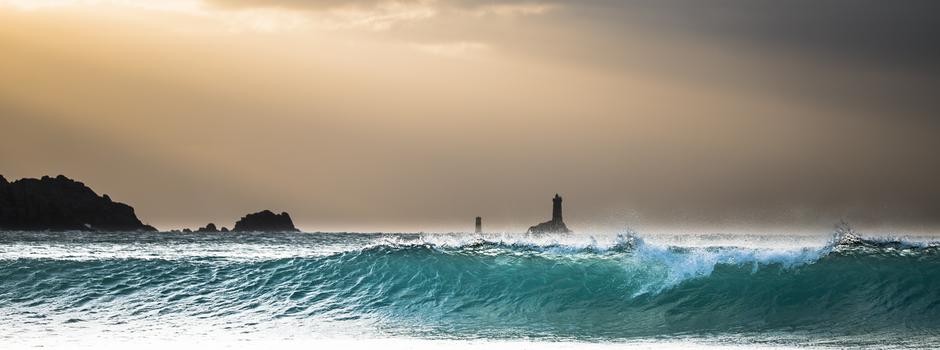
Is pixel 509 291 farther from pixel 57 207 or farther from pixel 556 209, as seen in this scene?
pixel 57 207

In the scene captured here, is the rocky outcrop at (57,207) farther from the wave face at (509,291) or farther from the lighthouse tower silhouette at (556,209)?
the wave face at (509,291)

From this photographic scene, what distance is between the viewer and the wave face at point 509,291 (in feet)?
56.2

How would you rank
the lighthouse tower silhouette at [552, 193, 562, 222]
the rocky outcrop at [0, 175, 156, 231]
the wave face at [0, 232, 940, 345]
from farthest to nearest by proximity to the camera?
the rocky outcrop at [0, 175, 156, 231] → the lighthouse tower silhouette at [552, 193, 562, 222] → the wave face at [0, 232, 940, 345]

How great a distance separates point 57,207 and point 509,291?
10272 cm

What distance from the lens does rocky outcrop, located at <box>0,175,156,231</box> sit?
108 meters

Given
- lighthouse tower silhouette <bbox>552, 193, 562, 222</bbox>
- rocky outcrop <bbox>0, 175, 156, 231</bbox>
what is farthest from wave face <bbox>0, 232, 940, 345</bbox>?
rocky outcrop <bbox>0, 175, 156, 231</bbox>

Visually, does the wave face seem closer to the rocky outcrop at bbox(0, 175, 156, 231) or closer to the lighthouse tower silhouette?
the lighthouse tower silhouette

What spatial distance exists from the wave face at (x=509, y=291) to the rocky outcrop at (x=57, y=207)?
91.5 metres

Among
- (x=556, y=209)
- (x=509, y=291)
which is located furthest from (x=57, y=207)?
(x=509, y=291)

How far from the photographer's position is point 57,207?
11238 centimetres

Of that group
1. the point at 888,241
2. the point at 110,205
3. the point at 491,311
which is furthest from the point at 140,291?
the point at 110,205

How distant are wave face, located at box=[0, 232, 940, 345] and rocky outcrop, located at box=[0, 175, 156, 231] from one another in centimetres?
9153

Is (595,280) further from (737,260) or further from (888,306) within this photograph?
(888,306)

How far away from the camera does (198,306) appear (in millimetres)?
19375
